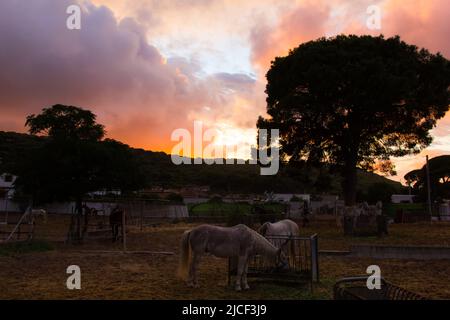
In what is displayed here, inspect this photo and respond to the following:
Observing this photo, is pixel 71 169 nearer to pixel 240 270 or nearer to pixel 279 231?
pixel 279 231

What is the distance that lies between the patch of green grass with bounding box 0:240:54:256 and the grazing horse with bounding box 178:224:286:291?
9.54 meters

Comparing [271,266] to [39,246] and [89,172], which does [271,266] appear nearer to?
[39,246]

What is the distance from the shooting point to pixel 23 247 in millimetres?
18047

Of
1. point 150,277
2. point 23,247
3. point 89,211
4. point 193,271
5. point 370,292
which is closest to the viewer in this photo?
point 370,292

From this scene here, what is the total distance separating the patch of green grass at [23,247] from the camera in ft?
55.9

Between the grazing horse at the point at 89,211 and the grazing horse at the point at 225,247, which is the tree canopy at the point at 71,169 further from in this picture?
the grazing horse at the point at 225,247

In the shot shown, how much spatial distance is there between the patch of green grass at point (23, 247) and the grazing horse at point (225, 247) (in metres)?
9.54

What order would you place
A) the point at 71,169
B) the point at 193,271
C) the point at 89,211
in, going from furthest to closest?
the point at 89,211 < the point at 71,169 < the point at 193,271

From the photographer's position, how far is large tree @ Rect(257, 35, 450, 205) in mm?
33000

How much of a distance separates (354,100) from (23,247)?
2588 centimetres

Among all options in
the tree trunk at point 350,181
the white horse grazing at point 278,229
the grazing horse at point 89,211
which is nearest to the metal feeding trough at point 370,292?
the white horse grazing at point 278,229

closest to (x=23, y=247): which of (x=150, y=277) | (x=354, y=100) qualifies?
(x=150, y=277)

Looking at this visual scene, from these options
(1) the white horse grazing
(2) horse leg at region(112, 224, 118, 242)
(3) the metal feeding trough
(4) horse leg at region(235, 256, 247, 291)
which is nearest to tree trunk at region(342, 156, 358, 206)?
(2) horse leg at region(112, 224, 118, 242)
